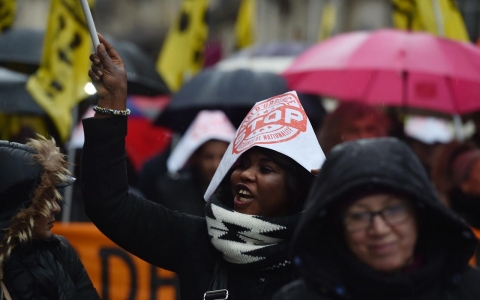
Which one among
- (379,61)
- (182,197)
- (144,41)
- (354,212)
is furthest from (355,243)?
(144,41)

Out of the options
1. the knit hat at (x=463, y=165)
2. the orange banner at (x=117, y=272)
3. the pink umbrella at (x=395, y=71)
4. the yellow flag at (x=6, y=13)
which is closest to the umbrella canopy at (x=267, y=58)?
the pink umbrella at (x=395, y=71)

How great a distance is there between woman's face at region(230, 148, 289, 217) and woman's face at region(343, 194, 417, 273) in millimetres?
834

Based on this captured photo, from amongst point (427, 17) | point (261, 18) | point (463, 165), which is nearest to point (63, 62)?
point (463, 165)

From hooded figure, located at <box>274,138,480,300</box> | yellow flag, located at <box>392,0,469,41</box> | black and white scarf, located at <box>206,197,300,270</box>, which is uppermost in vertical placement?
yellow flag, located at <box>392,0,469,41</box>

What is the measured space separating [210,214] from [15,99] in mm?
4220

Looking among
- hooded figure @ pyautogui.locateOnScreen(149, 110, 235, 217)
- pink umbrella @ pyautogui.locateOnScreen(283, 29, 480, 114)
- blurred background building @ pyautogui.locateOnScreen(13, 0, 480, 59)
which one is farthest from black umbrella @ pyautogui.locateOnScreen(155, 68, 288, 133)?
blurred background building @ pyautogui.locateOnScreen(13, 0, 480, 59)

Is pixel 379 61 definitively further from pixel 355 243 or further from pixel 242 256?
pixel 355 243

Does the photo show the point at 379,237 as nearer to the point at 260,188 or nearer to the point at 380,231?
the point at 380,231

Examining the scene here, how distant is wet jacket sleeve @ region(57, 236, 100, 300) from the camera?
124 inches

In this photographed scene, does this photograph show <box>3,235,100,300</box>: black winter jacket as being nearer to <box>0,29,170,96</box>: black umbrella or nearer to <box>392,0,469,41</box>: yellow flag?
<box>0,29,170,96</box>: black umbrella

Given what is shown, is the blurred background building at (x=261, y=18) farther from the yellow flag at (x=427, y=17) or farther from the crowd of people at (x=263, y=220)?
the crowd of people at (x=263, y=220)

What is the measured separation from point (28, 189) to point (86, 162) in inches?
8.9

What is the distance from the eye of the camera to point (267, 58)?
34.3 feet

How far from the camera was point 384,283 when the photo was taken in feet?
7.75
